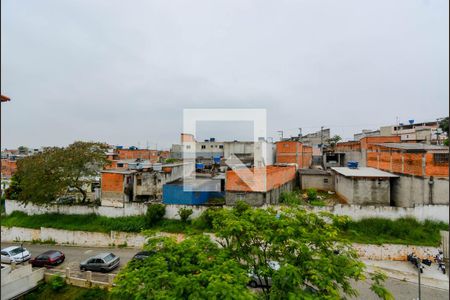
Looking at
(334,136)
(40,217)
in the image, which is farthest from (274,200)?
(334,136)

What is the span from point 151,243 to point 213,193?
12.8 metres

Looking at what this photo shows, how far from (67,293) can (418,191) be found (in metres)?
21.6

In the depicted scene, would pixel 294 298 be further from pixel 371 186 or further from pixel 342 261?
pixel 371 186

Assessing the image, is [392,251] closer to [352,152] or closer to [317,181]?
[317,181]

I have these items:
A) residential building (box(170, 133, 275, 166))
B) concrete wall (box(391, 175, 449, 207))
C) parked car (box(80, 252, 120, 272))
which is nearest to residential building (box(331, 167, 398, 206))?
concrete wall (box(391, 175, 449, 207))

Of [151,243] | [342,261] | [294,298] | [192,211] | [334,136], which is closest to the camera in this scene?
[294,298]

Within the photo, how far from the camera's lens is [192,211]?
1839 centimetres

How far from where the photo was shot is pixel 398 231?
15133mm

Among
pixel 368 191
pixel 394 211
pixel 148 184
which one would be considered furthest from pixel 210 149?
pixel 394 211

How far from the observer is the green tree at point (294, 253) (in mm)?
6715

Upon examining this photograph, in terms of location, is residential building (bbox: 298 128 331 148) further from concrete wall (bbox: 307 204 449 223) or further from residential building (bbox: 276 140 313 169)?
concrete wall (bbox: 307 204 449 223)

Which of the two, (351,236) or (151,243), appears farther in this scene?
(351,236)

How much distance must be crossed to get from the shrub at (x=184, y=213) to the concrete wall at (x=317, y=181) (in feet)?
42.5

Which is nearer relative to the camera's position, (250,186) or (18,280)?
(18,280)
